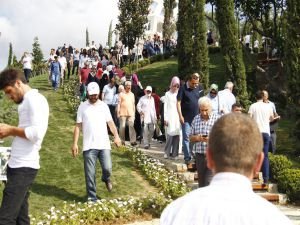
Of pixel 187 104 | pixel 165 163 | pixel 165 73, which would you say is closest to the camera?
pixel 187 104

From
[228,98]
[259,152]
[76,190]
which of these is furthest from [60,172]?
[259,152]

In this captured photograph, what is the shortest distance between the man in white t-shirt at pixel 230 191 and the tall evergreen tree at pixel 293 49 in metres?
14.4

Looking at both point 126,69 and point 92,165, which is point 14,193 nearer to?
point 92,165

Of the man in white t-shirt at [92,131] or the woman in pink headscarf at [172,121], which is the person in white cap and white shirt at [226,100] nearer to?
the woman in pink headscarf at [172,121]

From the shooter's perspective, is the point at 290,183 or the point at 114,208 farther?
the point at 290,183

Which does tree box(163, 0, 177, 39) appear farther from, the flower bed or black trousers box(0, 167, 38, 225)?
black trousers box(0, 167, 38, 225)

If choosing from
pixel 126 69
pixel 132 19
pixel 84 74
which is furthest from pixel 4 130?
pixel 132 19

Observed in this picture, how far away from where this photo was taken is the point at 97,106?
9.32m

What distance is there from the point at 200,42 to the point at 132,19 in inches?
491

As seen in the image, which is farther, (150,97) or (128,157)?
(150,97)

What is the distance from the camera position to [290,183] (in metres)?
11.1

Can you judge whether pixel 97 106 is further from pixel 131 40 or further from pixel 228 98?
pixel 131 40

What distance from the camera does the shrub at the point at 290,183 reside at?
431 inches

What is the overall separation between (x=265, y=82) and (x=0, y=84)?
21770 millimetres
